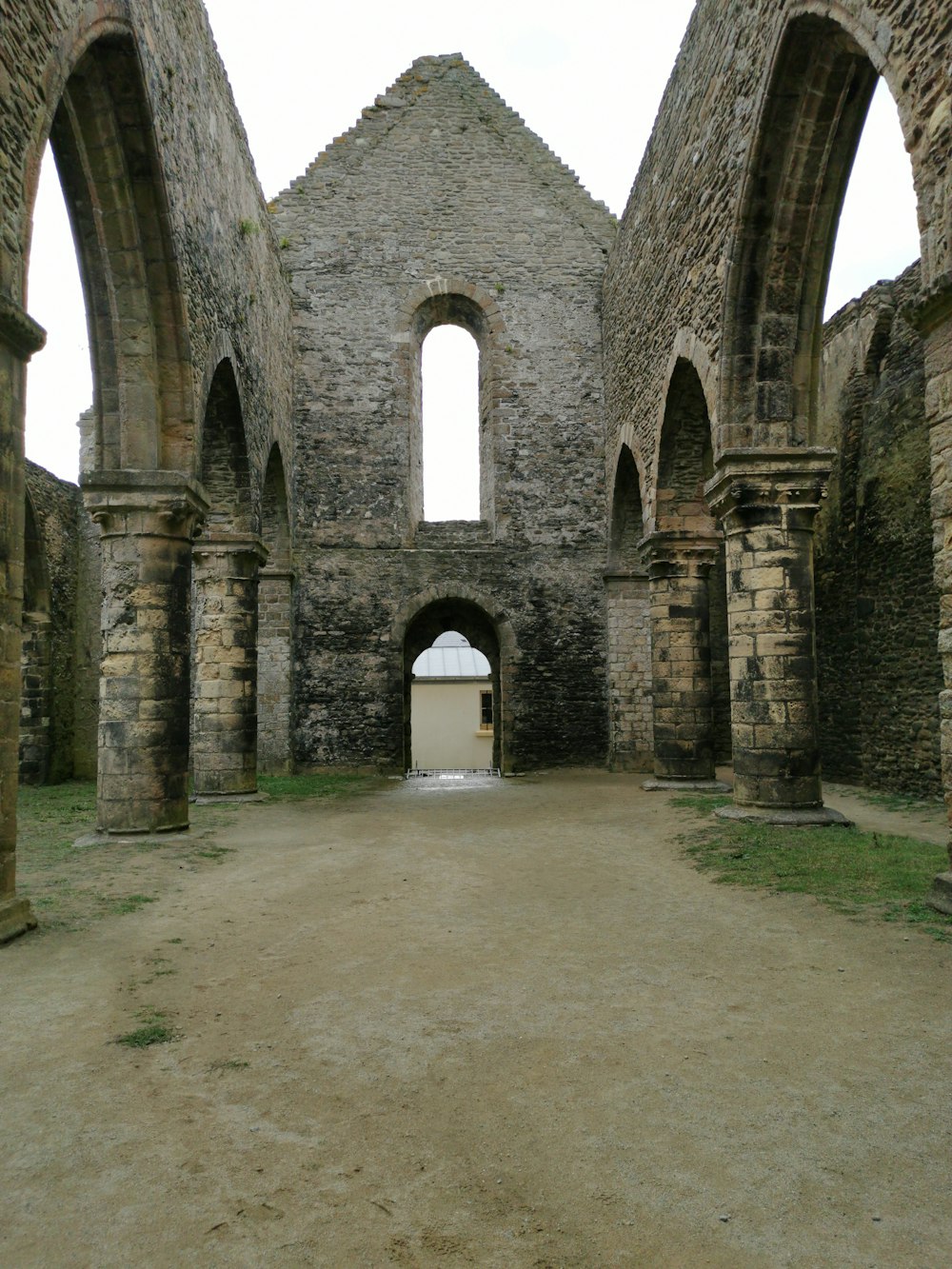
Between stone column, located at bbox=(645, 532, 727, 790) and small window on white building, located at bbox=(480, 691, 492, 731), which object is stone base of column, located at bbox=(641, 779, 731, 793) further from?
small window on white building, located at bbox=(480, 691, 492, 731)

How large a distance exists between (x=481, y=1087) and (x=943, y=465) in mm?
3428

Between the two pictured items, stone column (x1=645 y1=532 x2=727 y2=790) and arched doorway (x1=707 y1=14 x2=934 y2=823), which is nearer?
arched doorway (x1=707 y1=14 x2=934 y2=823)

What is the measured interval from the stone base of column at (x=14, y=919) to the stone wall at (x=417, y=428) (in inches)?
370

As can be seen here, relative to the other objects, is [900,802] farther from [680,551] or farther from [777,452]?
[777,452]

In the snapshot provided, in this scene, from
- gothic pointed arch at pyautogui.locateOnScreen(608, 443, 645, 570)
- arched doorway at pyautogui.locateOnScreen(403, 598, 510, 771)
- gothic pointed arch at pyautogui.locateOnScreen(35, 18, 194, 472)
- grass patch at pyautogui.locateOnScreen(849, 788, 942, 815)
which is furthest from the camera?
arched doorway at pyautogui.locateOnScreen(403, 598, 510, 771)

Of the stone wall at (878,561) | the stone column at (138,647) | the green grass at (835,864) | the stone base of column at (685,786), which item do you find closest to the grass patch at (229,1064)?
the green grass at (835,864)

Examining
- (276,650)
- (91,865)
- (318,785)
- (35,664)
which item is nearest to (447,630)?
(276,650)

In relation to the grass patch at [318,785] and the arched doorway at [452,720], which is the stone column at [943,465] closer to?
the grass patch at [318,785]

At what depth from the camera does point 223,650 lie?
9969 millimetres

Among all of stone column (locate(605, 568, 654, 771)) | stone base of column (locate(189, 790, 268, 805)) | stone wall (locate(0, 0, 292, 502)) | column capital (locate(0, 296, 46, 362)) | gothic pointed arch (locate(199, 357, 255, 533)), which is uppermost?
stone wall (locate(0, 0, 292, 502))

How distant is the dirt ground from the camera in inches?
73.1

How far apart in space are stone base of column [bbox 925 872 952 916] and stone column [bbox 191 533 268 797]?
24.5 feet

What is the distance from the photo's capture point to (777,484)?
727 cm

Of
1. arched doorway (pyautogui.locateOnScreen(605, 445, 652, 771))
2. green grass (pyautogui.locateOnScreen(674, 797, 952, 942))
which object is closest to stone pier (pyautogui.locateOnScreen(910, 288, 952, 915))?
green grass (pyautogui.locateOnScreen(674, 797, 952, 942))
